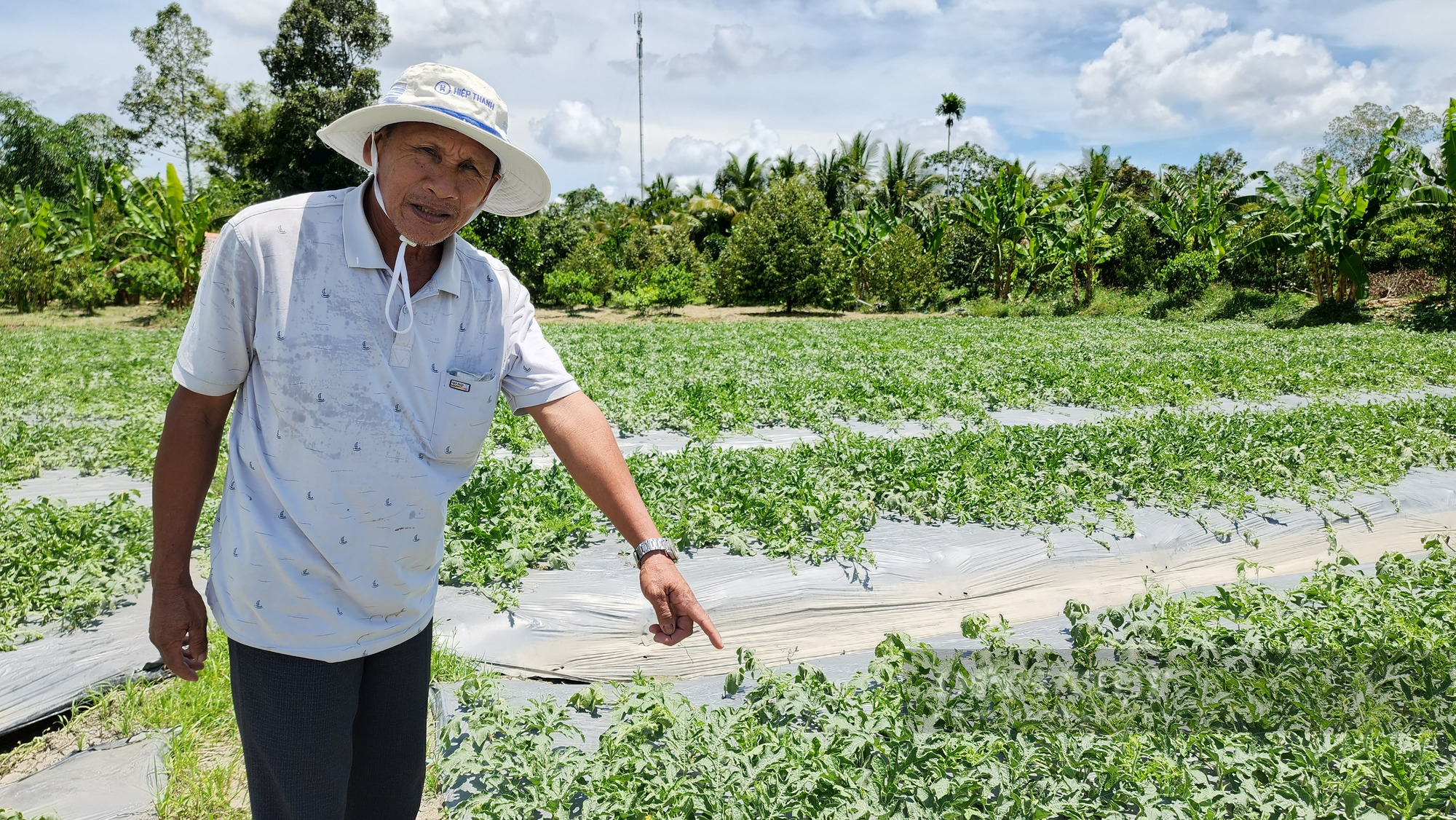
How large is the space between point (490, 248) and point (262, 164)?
9.09m

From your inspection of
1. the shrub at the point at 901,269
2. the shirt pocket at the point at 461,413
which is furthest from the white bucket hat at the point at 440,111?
the shrub at the point at 901,269

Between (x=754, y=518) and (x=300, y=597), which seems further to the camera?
(x=754, y=518)

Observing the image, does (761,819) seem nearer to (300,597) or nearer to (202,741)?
(300,597)

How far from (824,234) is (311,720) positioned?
80.3ft

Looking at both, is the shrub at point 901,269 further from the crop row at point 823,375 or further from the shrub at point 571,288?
the shrub at point 571,288

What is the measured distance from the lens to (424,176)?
1.82 m

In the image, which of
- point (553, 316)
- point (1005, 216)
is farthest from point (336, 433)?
point (1005, 216)

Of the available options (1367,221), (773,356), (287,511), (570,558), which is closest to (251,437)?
(287,511)

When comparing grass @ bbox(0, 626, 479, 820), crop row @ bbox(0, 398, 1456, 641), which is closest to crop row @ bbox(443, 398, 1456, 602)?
crop row @ bbox(0, 398, 1456, 641)

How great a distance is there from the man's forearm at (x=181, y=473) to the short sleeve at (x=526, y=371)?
59 centimetres

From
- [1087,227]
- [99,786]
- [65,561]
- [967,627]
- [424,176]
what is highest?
[1087,227]

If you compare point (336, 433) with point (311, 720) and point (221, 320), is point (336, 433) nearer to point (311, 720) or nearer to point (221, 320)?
→ point (221, 320)

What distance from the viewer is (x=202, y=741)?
3.05 metres

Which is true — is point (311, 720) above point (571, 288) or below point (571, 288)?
below
